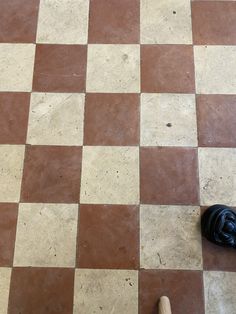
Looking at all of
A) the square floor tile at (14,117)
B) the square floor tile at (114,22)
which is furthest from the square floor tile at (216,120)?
the square floor tile at (14,117)

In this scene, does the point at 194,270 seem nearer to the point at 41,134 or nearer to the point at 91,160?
the point at 91,160

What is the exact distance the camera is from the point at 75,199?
4.54 feet

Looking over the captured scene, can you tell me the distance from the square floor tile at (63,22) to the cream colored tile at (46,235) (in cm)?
73

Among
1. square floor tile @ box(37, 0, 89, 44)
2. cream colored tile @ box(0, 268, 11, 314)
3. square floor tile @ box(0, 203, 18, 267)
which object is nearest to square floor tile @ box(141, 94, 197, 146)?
square floor tile @ box(37, 0, 89, 44)

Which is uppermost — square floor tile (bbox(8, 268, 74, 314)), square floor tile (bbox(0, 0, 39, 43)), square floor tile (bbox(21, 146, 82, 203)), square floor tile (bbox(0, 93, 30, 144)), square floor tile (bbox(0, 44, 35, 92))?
square floor tile (bbox(0, 0, 39, 43))

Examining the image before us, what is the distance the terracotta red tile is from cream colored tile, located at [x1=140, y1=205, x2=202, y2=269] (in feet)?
2.42

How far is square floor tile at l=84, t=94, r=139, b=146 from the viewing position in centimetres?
145

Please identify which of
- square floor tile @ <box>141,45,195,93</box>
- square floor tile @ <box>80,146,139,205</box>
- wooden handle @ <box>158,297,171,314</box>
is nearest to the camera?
wooden handle @ <box>158,297,171,314</box>

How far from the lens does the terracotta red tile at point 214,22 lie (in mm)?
1571

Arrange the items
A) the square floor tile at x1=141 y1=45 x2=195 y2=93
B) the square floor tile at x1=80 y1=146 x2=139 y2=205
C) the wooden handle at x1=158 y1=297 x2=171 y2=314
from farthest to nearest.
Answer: the square floor tile at x1=141 y1=45 x2=195 y2=93, the square floor tile at x1=80 y1=146 x2=139 y2=205, the wooden handle at x1=158 y1=297 x2=171 y2=314

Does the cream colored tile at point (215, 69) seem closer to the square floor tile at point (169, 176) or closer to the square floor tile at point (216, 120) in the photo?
the square floor tile at point (216, 120)

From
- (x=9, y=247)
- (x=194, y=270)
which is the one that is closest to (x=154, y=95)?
(x=194, y=270)

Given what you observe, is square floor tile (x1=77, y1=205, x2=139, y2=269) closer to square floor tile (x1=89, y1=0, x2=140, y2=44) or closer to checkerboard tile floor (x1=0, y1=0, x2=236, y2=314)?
checkerboard tile floor (x1=0, y1=0, x2=236, y2=314)

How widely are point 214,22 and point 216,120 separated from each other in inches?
18.3
